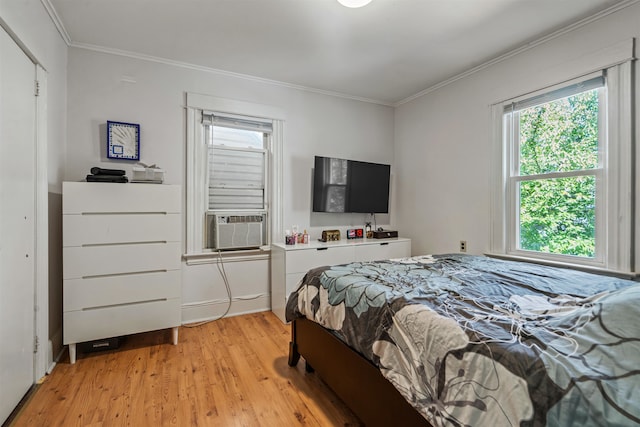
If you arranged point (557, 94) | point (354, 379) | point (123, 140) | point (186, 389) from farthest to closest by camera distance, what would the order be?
point (123, 140)
point (557, 94)
point (186, 389)
point (354, 379)

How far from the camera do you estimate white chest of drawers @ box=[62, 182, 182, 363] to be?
207cm

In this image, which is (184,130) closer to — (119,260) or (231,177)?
(231,177)

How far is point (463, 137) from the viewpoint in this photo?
3117mm

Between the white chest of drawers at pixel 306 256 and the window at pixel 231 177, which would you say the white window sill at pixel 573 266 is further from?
the window at pixel 231 177

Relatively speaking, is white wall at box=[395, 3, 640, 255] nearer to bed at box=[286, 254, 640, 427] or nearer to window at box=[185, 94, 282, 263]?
bed at box=[286, 254, 640, 427]

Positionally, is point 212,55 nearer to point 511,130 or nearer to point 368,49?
point 368,49

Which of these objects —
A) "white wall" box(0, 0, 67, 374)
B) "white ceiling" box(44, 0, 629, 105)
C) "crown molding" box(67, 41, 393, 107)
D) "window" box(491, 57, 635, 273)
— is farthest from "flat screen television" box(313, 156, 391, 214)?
"white wall" box(0, 0, 67, 374)

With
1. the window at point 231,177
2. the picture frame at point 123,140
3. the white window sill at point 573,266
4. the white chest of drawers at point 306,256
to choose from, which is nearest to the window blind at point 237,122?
the window at point 231,177

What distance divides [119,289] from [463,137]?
11.1 ft

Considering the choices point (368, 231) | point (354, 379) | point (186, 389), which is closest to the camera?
point (354, 379)

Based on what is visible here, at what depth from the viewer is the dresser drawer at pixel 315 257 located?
292 cm

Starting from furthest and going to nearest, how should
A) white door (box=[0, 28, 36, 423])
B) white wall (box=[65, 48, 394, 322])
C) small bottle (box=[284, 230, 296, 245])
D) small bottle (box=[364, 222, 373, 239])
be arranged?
1. small bottle (box=[364, 222, 373, 239])
2. small bottle (box=[284, 230, 296, 245])
3. white wall (box=[65, 48, 394, 322])
4. white door (box=[0, 28, 36, 423])

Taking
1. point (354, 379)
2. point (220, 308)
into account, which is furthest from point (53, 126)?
point (354, 379)

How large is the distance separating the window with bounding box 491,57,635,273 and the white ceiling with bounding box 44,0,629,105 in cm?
56
